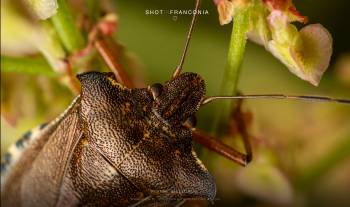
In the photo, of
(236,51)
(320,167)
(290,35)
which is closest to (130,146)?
(236,51)

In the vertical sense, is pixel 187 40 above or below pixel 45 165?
above

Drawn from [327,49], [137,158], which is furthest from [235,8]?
[137,158]

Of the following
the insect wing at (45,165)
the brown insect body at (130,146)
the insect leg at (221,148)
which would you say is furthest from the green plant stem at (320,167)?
the insect wing at (45,165)

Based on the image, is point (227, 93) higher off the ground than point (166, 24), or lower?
lower

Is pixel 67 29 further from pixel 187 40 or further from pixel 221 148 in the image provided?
pixel 221 148

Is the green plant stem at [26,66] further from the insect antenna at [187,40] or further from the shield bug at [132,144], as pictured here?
the insect antenna at [187,40]

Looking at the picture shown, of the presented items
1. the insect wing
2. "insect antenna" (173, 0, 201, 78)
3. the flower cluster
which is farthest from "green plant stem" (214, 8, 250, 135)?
the insect wing

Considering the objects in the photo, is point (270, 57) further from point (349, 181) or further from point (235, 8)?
point (235, 8)
